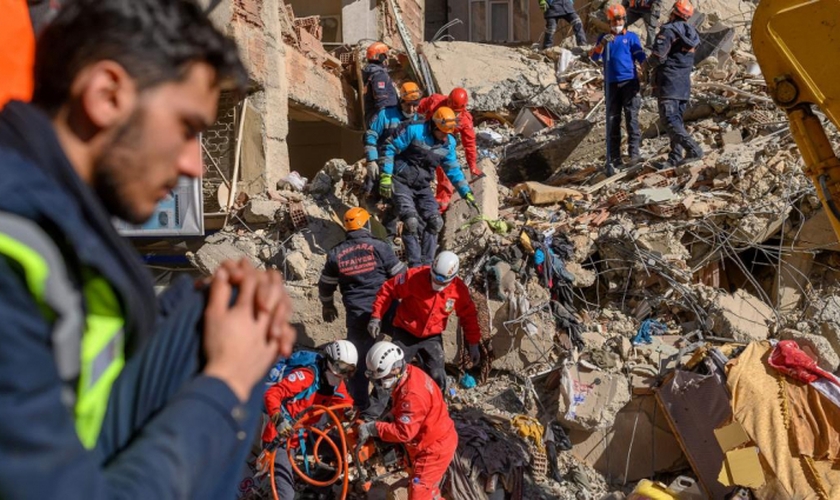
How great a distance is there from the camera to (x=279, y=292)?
48.9 inches

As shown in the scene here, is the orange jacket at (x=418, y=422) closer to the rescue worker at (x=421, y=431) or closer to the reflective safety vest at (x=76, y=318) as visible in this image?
the rescue worker at (x=421, y=431)

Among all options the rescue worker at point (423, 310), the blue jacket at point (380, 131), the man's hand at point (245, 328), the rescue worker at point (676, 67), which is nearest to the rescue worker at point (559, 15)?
the rescue worker at point (676, 67)

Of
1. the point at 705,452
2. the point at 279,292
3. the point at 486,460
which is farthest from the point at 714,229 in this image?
the point at 279,292

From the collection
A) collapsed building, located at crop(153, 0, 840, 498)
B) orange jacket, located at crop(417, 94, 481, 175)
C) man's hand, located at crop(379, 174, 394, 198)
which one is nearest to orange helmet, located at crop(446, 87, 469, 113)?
orange jacket, located at crop(417, 94, 481, 175)

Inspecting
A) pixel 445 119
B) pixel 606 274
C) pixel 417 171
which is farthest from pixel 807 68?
pixel 417 171

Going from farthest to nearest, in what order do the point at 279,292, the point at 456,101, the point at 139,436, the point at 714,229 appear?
the point at 456,101 → the point at 714,229 → the point at 279,292 → the point at 139,436

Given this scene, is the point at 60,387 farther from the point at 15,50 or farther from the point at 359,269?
the point at 359,269

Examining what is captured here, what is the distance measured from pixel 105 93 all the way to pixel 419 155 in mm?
7531

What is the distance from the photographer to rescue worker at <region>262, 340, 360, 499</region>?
6.32m

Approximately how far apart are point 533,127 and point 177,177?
12.0 metres

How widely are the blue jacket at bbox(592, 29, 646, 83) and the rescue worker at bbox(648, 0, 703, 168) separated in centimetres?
27

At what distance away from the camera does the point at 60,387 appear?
96 cm

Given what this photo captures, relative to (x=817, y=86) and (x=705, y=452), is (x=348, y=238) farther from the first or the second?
(x=817, y=86)

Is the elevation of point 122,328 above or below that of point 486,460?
above
